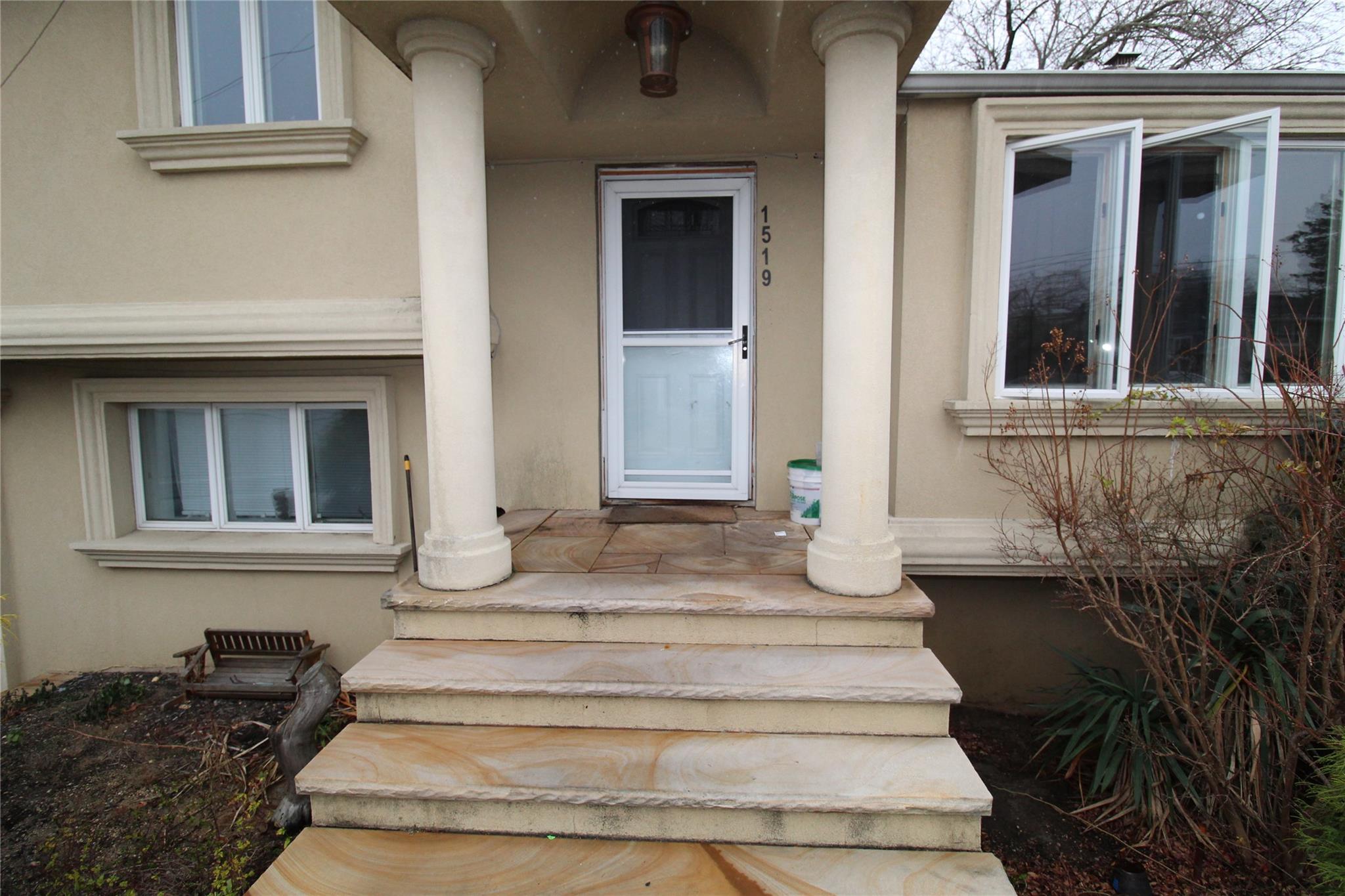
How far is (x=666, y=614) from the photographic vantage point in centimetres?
262

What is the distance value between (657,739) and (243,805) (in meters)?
1.92

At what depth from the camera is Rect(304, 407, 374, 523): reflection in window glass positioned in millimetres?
4270

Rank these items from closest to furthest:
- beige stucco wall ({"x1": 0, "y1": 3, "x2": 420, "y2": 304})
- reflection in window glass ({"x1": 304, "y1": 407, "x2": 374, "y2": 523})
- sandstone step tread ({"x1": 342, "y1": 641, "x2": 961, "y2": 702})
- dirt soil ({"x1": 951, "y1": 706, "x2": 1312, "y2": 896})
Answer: sandstone step tread ({"x1": 342, "y1": 641, "x2": 961, "y2": 702})
dirt soil ({"x1": 951, "y1": 706, "x2": 1312, "y2": 896})
beige stucco wall ({"x1": 0, "y1": 3, "x2": 420, "y2": 304})
reflection in window glass ({"x1": 304, "y1": 407, "x2": 374, "y2": 523})

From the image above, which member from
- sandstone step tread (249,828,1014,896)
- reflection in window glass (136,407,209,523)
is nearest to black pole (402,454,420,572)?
reflection in window glass (136,407,209,523)

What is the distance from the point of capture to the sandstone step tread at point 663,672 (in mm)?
2322

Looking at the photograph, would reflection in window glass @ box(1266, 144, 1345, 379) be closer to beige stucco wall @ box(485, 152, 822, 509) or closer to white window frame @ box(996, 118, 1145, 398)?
white window frame @ box(996, 118, 1145, 398)

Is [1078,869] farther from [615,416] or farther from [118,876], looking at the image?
[118,876]

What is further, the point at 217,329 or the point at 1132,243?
the point at 217,329

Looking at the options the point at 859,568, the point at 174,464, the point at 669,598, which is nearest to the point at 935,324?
the point at 859,568

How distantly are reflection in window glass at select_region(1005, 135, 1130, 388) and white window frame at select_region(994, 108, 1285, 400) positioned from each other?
0.11ft

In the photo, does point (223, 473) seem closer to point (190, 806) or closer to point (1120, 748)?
point (190, 806)

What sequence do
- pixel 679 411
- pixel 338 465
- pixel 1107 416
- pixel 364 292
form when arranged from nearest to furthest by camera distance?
pixel 1107 416, pixel 364 292, pixel 679 411, pixel 338 465

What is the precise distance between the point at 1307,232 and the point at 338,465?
548cm

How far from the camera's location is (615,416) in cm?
419
